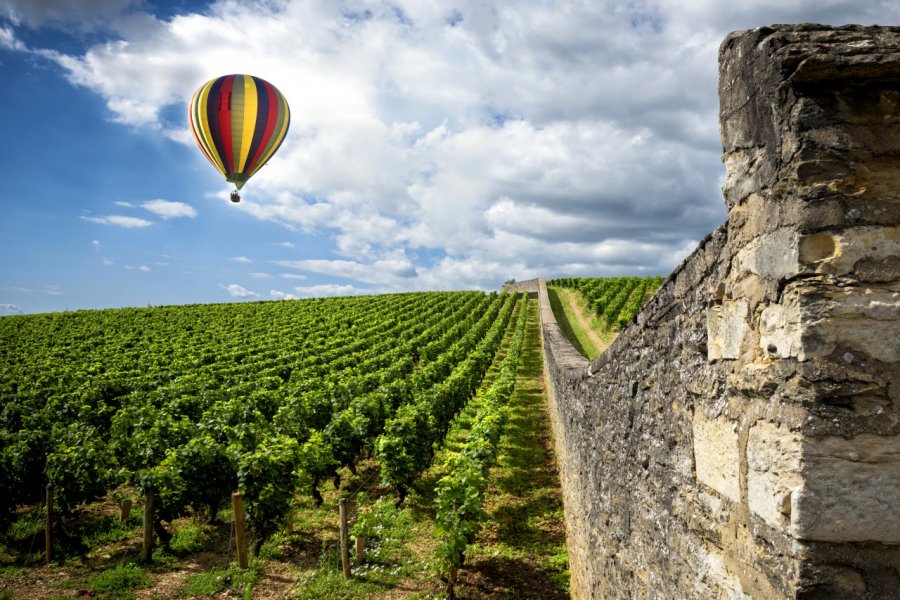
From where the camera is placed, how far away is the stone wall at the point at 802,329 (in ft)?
6.61

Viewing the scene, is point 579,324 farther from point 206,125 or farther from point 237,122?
point 206,125

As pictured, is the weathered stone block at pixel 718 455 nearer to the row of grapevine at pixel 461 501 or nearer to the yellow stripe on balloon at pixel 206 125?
the row of grapevine at pixel 461 501

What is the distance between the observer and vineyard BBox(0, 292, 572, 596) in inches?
360

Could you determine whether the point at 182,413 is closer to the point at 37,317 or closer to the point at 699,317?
the point at 699,317

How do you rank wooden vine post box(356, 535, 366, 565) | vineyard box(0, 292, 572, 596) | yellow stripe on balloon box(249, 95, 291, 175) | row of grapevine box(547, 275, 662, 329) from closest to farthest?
wooden vine post box(356, 535, 366, 565) < vineyard box(0, 292, 572, 596) < yellow stripe on balloon box(249, 95, 291, 175) < row of grapevine box(547, 275, 662, 329)

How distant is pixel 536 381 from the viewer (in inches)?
843

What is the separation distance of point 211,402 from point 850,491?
Answer: 15.6m

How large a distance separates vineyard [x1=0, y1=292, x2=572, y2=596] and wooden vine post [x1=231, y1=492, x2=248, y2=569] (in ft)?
1.51

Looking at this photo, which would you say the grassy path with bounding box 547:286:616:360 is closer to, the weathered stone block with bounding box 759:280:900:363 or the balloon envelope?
the balloon envelope

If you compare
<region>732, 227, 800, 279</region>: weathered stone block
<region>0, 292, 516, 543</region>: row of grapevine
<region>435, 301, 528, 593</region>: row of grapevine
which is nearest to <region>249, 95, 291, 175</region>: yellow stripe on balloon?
<region>0, 292, 516, 543</region>: row of grapevine

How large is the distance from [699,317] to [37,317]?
59.1 m

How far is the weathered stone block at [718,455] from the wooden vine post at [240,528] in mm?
7512

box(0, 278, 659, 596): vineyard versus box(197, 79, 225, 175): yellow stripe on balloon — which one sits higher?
box(197, 79, 225, 175): yellow stripe on balloon

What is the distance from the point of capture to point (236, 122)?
70.9ft
